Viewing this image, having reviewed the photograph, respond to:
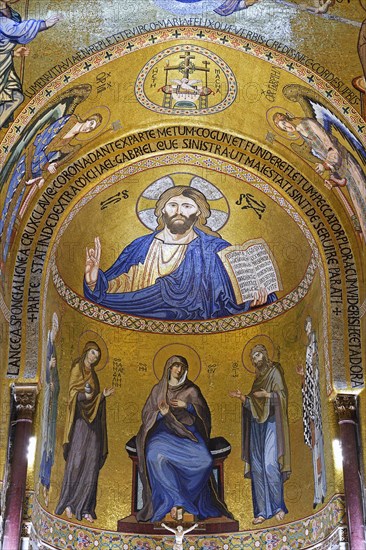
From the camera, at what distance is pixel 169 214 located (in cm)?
1906

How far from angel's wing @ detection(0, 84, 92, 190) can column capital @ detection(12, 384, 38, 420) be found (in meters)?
3.04

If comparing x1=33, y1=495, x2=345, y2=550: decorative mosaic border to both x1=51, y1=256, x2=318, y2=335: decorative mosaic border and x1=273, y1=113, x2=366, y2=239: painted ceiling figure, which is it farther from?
x1=273, y1=113, x2=366, y2=239: painted ceiling figure

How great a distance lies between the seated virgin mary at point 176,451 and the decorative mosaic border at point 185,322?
0.58 m

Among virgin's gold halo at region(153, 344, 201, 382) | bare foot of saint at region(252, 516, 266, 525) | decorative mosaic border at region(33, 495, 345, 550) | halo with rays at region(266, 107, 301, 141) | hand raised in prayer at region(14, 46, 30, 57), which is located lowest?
decorative mosaic border at region(33, 495, 345, 550)

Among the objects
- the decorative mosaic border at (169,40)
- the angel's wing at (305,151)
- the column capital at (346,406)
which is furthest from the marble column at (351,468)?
the decorative mosaic border at (169,40)

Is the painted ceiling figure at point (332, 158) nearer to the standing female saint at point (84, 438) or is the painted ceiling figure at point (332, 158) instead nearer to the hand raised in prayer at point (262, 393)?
the hand raised in prayer at point (262, 393)

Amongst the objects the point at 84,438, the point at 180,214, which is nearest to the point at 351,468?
the point at 84,438

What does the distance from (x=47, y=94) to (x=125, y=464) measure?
6.10m

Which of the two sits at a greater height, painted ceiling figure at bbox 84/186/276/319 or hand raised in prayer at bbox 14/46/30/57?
hand raised in prayer at bbox 14/46/30/57

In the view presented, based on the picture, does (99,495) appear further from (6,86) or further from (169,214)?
(6,86)

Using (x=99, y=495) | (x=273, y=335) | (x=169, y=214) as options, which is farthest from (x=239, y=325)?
(x=99, y=495)

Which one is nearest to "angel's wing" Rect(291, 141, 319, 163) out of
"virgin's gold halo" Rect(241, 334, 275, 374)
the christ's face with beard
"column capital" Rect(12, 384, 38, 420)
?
the christ's face with beard

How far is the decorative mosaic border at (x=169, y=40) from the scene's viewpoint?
16391mm

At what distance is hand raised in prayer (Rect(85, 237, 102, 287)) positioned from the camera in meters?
18.8
